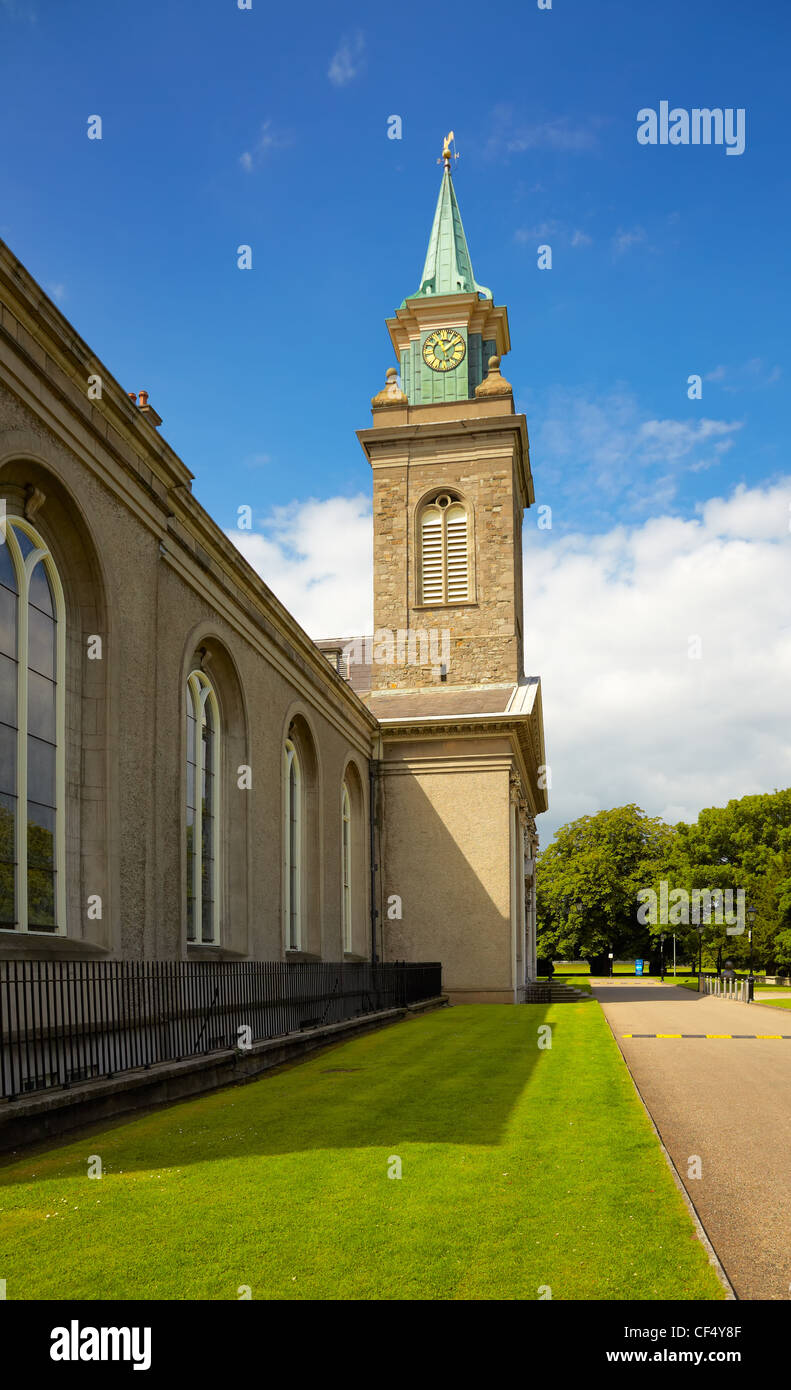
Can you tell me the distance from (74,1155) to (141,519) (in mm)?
9307

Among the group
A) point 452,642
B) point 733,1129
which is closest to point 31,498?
point 733,1129

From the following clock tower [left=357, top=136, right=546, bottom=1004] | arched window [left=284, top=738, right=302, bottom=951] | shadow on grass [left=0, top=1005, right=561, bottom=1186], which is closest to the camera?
shadow on grass [left=0, top=1005, right=561, bottom=1186]

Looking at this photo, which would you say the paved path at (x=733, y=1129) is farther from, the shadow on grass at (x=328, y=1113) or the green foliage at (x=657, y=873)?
the green foliage at (x=657, y=873)

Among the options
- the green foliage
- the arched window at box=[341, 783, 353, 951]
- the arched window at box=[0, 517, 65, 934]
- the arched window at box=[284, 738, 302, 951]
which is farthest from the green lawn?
the green foliage

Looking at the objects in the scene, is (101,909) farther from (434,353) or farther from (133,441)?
(434,353)

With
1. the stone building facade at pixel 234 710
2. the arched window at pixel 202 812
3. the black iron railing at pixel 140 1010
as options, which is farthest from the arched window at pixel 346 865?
the arched window at pixel 202 812

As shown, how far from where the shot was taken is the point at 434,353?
40906 millimetres

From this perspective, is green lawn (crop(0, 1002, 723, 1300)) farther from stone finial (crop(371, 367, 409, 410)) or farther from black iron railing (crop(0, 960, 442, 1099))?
stone finial (crop(371, 367, 409, 410))

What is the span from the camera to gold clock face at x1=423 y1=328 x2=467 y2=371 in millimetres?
40531

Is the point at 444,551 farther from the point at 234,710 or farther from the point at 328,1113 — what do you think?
the point at 328,1113

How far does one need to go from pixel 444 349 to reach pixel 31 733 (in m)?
31.4

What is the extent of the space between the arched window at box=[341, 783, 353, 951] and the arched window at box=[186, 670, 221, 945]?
1079 cm

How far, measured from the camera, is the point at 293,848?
2538 cm

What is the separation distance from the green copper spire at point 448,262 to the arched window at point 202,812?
88.3ft
